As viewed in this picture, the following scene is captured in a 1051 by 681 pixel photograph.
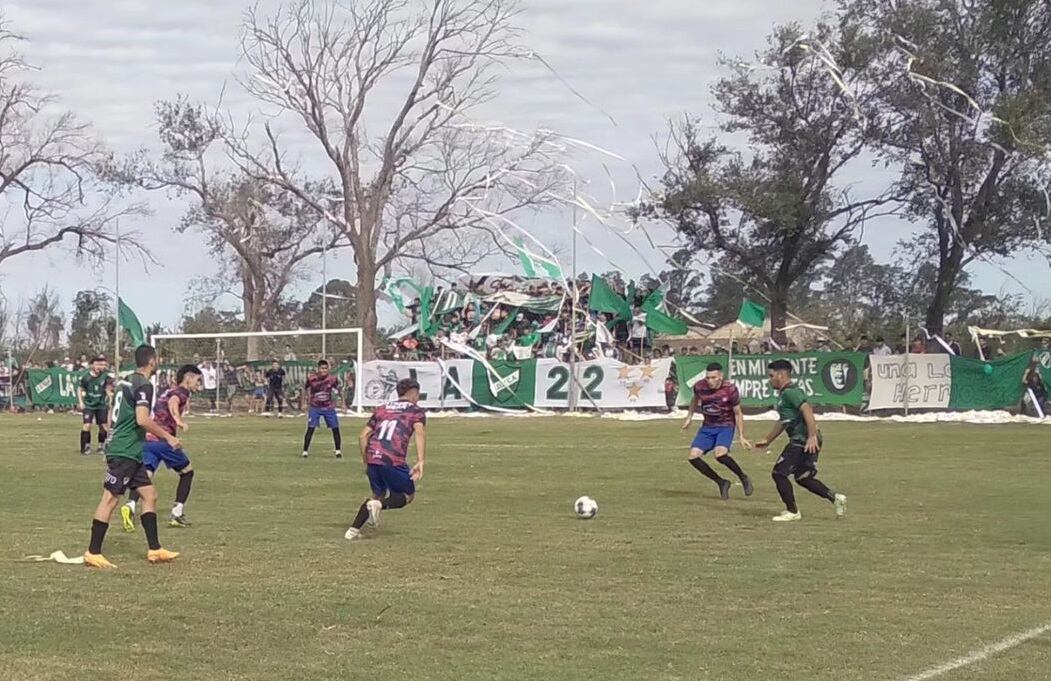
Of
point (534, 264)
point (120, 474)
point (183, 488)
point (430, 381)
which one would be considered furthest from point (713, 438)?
point (534, 264)

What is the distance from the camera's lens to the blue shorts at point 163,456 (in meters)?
13.6

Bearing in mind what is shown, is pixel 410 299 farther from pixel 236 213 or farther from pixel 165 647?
pixel 165 647

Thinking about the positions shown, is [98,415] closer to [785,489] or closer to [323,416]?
[323,416]

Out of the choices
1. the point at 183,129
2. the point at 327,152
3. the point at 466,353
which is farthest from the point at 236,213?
the point at 466,353

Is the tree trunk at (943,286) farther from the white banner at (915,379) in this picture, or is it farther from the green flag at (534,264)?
the green flag at (534,264)

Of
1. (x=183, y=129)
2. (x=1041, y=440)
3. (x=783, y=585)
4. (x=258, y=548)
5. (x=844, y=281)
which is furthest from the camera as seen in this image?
(x=844, y=281)

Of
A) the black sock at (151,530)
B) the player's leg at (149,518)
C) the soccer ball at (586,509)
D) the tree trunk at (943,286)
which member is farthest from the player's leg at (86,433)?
the tree trunk at (943,286)

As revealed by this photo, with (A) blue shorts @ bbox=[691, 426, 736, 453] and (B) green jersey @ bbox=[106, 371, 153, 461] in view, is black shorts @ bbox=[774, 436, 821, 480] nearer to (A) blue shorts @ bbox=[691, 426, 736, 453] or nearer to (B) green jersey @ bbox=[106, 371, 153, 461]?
(A) blue shorts @ bbox=[691, 426, 736, 453]

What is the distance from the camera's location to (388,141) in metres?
51.2

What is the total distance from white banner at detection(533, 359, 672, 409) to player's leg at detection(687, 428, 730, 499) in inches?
808

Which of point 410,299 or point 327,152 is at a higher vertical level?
point 327,152

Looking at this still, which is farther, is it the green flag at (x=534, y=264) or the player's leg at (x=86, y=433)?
the green flag at (x=534, y=264)

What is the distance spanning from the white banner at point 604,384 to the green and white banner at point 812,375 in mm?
1790

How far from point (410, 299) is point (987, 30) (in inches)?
958
